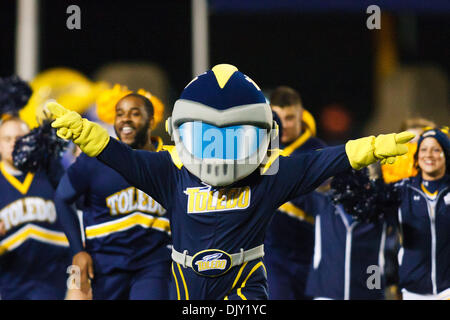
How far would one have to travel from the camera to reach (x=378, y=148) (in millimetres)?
4145

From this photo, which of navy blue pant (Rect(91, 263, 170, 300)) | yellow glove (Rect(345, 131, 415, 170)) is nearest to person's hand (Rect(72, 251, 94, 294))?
navy blue pant (Rect(91, 263, 170, 300))

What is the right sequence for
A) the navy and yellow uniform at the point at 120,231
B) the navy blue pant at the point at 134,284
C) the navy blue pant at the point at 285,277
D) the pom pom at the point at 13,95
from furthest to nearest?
the pom pom at the point at 13,95 < the navy blue pant at the point at 285,277 < the navy and yellow uniform at the point at 120,231 < the navy blue pant at the point at 134,284

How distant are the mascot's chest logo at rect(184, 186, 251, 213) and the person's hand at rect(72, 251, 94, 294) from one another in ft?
3.64

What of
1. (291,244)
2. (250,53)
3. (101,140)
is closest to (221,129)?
(101,140)

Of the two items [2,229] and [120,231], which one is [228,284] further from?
[2,229]

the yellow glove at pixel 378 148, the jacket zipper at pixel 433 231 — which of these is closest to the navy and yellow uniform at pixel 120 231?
the yellow glove at pixel 378 148

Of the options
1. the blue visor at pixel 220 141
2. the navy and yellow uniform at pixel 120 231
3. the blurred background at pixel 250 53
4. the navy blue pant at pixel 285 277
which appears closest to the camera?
the blue visor at pixel 220 141

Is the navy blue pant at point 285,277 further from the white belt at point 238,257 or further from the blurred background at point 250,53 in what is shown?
the blurred background at point 250,53

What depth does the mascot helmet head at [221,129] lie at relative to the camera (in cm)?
421

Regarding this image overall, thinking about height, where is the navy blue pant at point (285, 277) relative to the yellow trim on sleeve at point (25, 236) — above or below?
below

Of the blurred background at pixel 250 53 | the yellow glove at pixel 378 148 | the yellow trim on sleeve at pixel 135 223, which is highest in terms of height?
the blurred background at pixel 250 53

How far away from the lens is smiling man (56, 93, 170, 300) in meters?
5.21

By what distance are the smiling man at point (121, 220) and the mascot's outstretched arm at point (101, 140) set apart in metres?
1.03

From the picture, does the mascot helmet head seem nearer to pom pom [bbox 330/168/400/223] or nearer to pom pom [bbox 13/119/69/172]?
pom pom [bbox 330/168/400/223]
